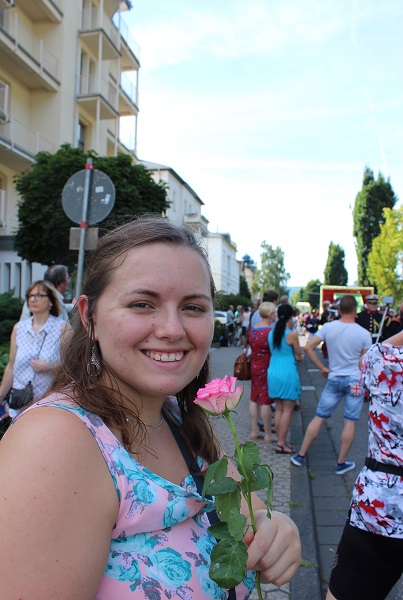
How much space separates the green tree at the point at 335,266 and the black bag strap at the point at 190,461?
81.4 meters

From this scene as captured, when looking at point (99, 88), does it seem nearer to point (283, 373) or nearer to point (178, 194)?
point (283, 373)

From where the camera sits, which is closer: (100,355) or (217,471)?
(217,471)

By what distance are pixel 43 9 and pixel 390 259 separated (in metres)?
28.2

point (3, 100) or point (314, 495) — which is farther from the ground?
point (3, 100)

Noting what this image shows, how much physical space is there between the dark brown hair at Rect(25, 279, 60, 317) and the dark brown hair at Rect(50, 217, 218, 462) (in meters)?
3.17

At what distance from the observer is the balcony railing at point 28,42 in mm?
16797

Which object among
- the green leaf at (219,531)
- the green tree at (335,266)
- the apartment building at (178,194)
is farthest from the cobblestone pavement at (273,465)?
the green tree at (335,266)

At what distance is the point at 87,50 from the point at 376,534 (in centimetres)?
2376

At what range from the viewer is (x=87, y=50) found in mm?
21812

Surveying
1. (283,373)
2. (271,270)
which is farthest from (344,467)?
(271,270)

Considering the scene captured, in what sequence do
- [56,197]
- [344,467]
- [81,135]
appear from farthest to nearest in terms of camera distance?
1. [81,135]
2. [56,197]
3. [344,467]

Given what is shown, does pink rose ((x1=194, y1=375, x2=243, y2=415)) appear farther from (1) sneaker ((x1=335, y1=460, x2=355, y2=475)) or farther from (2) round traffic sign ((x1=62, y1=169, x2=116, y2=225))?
(1) sneaker ((x1=335, y1=460, x2=355, y2=475))

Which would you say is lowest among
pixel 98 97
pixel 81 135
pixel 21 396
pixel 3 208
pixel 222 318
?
pixel 222 318

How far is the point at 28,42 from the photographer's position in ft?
60.7
